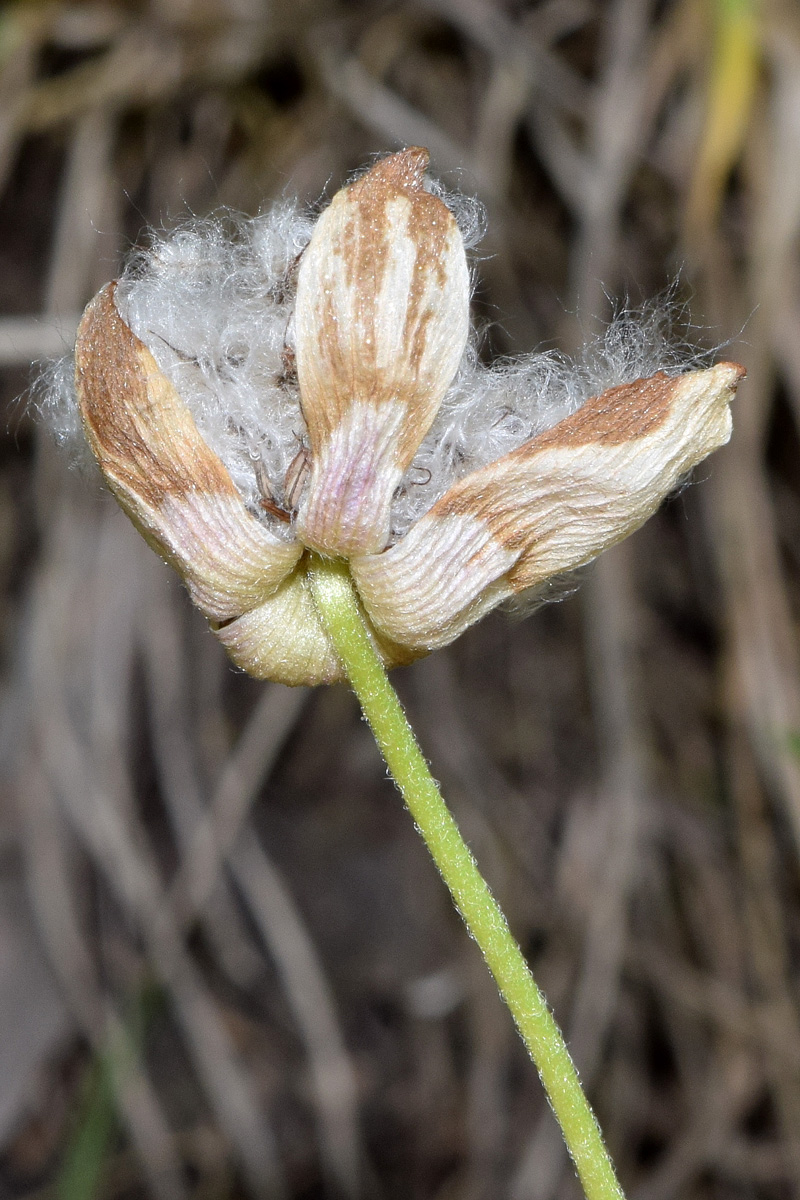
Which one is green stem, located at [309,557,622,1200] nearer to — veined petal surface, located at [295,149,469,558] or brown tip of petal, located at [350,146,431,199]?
veined petal surface, located at [295,149,469,558]

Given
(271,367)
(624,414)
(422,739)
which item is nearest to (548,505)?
(624,414)

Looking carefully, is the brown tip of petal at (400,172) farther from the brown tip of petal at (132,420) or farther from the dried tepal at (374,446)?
the brown tip of petal at (132,420)

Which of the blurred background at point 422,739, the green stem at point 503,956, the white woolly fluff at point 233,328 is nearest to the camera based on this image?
the green stem at point 503,956

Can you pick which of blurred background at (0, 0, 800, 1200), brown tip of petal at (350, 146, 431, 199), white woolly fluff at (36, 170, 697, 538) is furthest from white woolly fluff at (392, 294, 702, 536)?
blurred background at (0, 0, 800, 1200)

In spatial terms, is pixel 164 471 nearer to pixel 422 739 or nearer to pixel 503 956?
pixel 503 956

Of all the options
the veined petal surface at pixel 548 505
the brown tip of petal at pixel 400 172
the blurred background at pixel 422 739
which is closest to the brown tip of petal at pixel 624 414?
the veined petal surface at pixel 548 505

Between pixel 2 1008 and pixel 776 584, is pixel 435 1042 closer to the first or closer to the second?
pixel 2 1008
